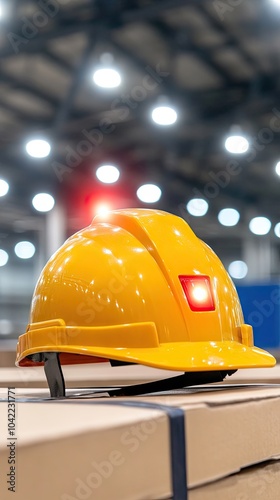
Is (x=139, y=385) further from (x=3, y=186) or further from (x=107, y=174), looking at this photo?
(x=3, y=186)

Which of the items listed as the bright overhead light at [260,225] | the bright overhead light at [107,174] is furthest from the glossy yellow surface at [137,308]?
the bright overhead light at [260,225]

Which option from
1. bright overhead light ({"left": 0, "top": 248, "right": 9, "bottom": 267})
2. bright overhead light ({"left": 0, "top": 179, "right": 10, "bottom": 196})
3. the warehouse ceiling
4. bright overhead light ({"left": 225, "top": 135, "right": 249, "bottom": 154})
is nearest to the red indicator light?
the warehouse ceiling

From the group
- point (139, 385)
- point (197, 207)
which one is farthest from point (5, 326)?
point (139, 385)

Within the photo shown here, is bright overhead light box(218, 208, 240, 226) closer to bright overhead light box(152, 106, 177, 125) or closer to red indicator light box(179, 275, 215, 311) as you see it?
bright overhead light box(152, 106, 177, 125)

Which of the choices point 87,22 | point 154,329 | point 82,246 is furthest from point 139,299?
point 87,22

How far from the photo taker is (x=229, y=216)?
10242mm

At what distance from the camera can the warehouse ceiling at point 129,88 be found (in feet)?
14.9

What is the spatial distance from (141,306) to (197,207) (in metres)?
8.89

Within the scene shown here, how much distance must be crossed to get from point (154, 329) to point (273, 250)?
11761 mm

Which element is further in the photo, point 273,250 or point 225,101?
point 273,250

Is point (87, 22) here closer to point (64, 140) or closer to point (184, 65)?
point (184, 65)

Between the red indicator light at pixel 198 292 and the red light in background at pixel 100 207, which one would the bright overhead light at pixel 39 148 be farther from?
the red indicator light at pixel 198 292

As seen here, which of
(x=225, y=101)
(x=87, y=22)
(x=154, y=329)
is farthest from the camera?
(x=225, y=101)

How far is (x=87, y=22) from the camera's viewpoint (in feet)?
14.9
